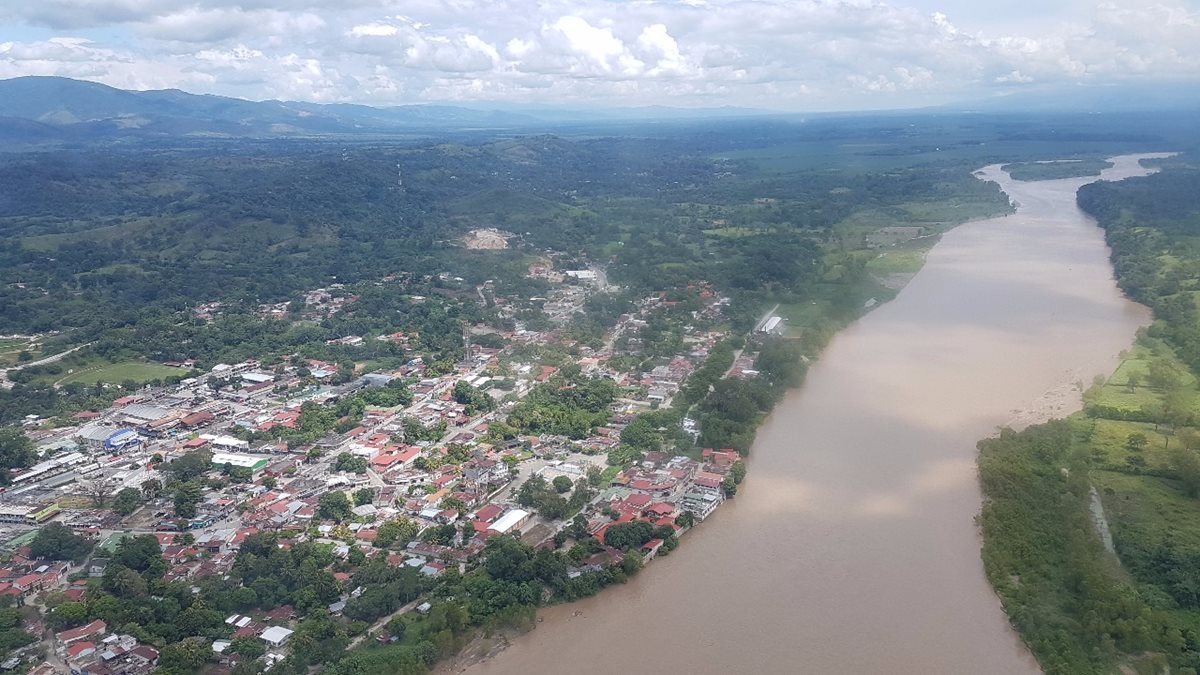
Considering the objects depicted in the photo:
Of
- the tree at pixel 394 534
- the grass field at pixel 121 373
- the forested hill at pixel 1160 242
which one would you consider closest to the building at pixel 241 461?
the tree at pixel 394 534

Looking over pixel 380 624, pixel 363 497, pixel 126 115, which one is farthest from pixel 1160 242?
pixel 126 115

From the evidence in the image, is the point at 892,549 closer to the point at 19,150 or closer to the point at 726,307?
the point at 726,307

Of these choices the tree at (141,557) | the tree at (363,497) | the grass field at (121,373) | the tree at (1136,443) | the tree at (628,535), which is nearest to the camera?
the tree at (141,557)

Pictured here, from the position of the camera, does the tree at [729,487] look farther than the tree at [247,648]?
Yes

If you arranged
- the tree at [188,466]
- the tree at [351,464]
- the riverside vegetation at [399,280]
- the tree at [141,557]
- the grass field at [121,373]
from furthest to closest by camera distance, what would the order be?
the grass field at [121,373] → the tree at [351,464] → the tree at [188,466] → the tree at [141,557] → the riverside vegetation at [399,280]

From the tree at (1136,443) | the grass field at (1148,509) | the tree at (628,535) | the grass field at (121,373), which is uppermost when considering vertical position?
the tree at (1136,443)

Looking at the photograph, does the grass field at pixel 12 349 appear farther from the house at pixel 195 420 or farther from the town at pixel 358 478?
the house at pixel 195 420
